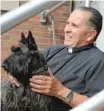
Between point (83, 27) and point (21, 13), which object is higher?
point (21, 13)

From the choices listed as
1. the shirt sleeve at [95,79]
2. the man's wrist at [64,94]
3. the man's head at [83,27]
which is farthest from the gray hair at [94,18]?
the man's wrist at [64,94]

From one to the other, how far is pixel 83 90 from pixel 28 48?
0.48 meters

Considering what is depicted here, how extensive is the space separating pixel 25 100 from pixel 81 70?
1.34ft

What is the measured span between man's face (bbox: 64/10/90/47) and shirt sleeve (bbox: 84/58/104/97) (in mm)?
278

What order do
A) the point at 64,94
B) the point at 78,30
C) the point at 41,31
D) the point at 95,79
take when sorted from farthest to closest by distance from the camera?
the point at 41,31, the point at 78,30, the point at 95,79, the point at 64,94

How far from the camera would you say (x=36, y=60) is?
1861 mm

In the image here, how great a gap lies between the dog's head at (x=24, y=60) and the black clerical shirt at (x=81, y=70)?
30 centimetres

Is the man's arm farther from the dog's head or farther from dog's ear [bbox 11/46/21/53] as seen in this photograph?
dog's ear [bbox 11/46/21/53]

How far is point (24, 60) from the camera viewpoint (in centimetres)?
182

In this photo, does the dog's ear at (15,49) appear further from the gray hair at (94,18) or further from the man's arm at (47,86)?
the gray hair at (94,18)

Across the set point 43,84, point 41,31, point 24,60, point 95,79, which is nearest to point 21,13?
point 24,60

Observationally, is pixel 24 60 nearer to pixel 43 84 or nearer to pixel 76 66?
pixel 43 84

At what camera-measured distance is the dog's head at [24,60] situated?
1822 mm

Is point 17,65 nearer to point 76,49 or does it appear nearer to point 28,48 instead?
point 28,48
